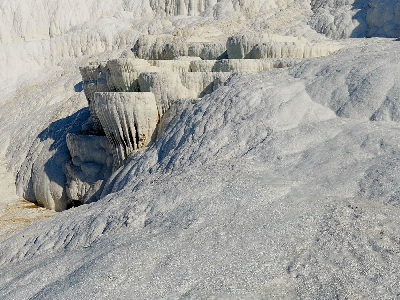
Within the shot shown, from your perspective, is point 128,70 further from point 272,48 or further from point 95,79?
point 272,48

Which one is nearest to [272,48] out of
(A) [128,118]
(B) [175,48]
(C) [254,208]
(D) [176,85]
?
(D) [176,85]

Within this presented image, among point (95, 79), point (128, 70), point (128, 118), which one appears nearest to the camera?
point (128, 118)

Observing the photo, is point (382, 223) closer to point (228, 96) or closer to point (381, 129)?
point (381, 129)

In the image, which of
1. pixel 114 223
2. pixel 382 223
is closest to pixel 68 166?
pixel 114 223

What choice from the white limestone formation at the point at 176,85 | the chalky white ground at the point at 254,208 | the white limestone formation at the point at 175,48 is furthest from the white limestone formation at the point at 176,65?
the white limestone formation at the point at 175,48

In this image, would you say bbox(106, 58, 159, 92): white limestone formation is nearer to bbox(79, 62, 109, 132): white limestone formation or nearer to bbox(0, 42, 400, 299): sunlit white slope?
bbox(79, 62, 109, 132): white limestone formation

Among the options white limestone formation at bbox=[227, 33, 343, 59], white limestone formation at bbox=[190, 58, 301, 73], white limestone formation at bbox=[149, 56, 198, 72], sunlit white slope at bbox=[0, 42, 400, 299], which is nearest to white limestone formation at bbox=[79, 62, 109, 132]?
white limestone formation at bbox=[149, 56, 198, 72]
